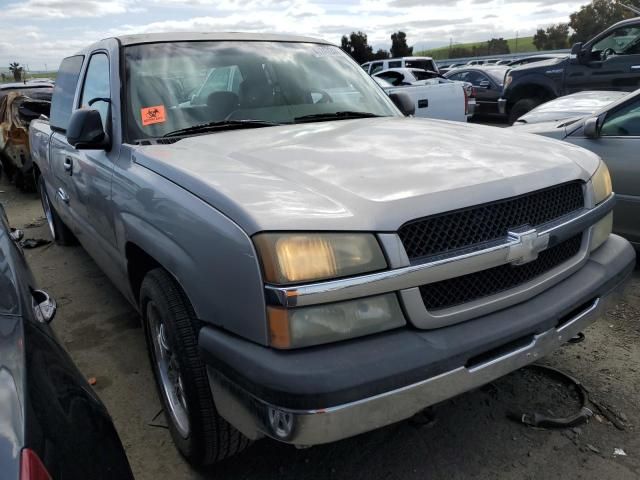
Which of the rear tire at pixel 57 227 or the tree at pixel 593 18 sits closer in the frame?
the rear tire at pixel 57 227

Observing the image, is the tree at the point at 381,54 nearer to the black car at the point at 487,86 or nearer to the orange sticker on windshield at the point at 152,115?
the black car at the point at 487,86

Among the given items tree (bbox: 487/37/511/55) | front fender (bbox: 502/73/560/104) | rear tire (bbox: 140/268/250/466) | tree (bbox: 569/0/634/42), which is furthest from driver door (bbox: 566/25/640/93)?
tree (bbox: 487/37/511/55)

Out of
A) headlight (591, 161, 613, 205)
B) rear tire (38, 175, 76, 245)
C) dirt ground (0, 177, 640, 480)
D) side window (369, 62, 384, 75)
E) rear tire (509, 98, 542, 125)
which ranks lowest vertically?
dirt ground (0, 177, 640, 480)

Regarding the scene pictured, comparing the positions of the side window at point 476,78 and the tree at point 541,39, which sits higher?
the tree at point 541,39

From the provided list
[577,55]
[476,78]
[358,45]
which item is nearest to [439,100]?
[577,55]

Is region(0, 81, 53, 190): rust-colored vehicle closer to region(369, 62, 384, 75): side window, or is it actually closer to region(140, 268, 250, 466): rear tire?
region(140, 268, 250, 466): rear tire

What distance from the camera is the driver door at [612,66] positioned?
935 centimetres

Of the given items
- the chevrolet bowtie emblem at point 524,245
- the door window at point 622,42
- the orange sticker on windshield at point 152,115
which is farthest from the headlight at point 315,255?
the door window at point 622,42

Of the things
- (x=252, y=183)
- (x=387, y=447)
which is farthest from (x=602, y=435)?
(x=252, y=183)

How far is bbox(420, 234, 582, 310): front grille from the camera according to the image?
1.91 meters

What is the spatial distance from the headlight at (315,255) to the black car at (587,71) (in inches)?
371

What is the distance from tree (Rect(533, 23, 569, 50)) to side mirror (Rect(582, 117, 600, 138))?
5441cm

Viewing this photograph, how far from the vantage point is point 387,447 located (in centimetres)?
247

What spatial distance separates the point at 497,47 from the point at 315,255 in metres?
57.4
